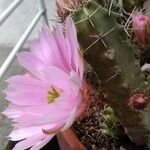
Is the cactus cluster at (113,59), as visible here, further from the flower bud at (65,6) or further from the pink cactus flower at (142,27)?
the flower bud at (65,6)

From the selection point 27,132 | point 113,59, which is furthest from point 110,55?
point 27,132

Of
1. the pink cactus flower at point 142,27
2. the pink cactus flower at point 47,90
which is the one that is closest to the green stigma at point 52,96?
the pink cactus flower at point 47,90

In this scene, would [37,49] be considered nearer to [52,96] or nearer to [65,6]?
[52,96]

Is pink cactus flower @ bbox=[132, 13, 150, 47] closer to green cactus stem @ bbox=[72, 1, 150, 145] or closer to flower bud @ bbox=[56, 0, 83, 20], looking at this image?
green cactus stem @ bbox=[72, 1, 150, 145]

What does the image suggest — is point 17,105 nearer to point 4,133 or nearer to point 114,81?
point 114,81

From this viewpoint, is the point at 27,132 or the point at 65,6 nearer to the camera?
the point at 27,132
